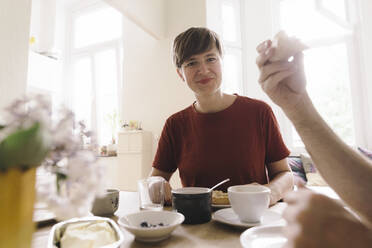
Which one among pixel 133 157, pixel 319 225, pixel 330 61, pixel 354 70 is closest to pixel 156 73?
pixel 133 157

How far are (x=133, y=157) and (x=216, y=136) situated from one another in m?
2.48

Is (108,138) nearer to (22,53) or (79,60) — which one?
(79,60)

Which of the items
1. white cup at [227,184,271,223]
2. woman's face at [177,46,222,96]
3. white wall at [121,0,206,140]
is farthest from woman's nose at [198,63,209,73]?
white wall at [121,0,206,140]

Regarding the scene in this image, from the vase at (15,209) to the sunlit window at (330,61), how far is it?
3.90 m

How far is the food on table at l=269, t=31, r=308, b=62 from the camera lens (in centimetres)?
63

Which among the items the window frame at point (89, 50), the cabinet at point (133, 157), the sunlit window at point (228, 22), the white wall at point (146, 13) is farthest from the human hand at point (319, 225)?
the window frame at point (89, 50)

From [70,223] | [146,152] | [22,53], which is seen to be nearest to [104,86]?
[146,152]

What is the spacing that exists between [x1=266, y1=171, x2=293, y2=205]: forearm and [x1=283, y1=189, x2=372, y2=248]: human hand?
624 millimetres

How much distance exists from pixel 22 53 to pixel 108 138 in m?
3.72

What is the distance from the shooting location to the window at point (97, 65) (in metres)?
4.81

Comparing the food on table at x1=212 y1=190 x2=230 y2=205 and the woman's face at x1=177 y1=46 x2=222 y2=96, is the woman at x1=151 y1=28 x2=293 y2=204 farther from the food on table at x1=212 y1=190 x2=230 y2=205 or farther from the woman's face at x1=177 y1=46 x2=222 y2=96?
the food on table at x1=212 y1=190 x2=230 y2=205

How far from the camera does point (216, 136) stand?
1316 millimetres

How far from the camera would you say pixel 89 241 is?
1.54 ft

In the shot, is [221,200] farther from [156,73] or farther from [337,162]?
[156,73]
